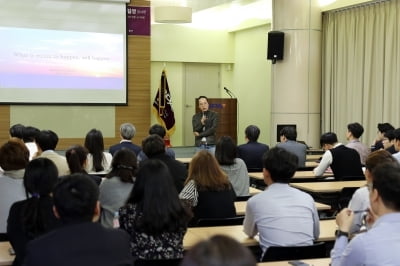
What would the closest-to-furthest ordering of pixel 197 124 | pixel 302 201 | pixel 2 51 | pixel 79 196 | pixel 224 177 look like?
pixel 79 196 → pixel 302 201 → pixel 224 177 → pixel 197 124 → pixel 2 51

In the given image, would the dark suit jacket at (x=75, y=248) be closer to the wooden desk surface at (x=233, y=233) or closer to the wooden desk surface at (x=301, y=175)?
the wooden desk surface at (x=233, y=233)

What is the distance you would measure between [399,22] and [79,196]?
7.96 meters

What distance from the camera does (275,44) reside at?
33.0 feet

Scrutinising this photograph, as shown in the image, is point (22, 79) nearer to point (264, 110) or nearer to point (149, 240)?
point (264, 110)

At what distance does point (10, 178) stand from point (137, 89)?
7.79 m

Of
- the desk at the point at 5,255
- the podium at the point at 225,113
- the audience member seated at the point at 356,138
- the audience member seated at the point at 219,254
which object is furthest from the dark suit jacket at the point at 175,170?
the podium at the point at 225,113

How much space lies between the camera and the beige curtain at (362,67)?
9.00 meters

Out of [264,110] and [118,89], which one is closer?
[118,89]

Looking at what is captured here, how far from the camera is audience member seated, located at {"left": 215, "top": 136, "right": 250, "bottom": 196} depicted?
4871 millimetres

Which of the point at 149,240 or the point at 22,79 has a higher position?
the point at 22,79

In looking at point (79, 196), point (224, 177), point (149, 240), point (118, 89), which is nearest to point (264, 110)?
point (118, 89)

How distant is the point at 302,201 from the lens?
329cm

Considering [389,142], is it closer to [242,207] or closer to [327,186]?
[327,186]

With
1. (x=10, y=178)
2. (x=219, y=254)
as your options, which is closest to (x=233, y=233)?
(x=10, y=178)
